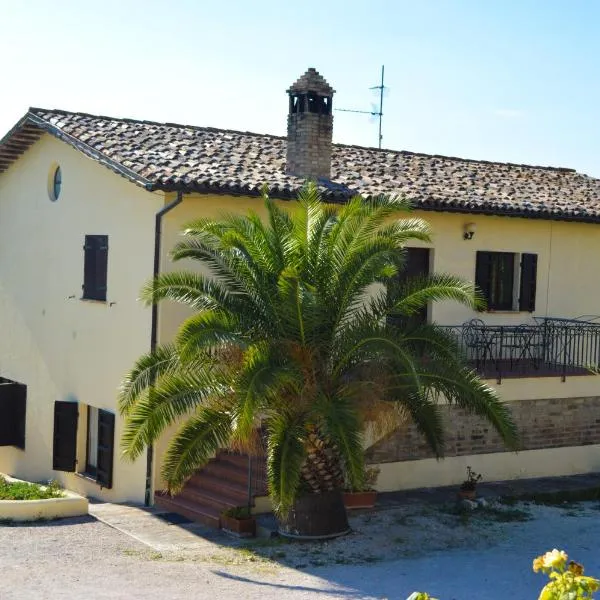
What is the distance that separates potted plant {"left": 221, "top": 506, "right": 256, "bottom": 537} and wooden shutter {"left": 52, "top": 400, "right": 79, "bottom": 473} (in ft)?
16.3

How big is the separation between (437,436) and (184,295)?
388 centimetres

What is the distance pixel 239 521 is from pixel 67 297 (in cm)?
670

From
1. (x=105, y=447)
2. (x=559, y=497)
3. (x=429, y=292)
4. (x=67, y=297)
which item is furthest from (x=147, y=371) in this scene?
(x=559, y=497)

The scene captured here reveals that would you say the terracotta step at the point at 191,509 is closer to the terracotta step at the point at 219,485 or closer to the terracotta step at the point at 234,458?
the terracotta step at the point at 219,485

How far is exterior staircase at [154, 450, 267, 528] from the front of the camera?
14.5 meters

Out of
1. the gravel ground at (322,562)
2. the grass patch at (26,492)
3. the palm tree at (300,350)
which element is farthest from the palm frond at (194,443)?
the grass patch at (26,492)

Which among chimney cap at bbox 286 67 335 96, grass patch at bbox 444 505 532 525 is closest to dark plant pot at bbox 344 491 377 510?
grass patch at bbox 444 505 532 525

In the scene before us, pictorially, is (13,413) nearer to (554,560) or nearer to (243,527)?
(243,527)

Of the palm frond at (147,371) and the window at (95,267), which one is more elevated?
the window at (95,267)

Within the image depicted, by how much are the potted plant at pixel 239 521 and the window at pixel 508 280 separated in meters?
7.19

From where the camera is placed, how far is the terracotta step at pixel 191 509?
14.4 meters

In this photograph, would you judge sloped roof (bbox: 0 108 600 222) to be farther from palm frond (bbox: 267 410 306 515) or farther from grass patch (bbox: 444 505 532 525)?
grass patch (bbox: 444 505 532 525)

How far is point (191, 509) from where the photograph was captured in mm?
14797

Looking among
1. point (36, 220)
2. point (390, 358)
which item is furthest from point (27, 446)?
point (390, 358)
